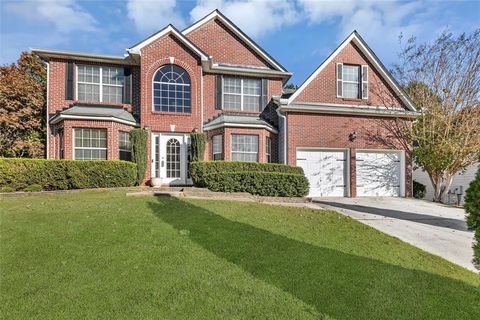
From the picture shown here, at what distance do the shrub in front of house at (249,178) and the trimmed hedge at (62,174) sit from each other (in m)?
3.18

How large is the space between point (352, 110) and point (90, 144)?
483 inches

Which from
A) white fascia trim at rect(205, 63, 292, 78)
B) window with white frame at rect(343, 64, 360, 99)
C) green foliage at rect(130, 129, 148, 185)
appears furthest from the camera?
white fascia trim at rect(205, 63, 292, 78)

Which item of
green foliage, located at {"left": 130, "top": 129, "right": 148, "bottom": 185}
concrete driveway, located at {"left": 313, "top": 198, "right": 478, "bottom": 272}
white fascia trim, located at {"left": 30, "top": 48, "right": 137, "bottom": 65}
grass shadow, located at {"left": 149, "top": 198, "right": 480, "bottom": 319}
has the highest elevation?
white fascia trim, located at {"left": 30, "top": 48, "right": 137, "bottom": 65}

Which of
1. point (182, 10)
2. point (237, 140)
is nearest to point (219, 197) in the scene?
point (237, 140)

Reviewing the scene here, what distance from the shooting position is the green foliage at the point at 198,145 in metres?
13.8

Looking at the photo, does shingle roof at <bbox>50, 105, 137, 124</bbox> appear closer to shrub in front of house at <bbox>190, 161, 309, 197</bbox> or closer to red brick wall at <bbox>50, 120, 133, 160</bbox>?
red brick wall at <bbox>50, 120, 133, 160</bbox>

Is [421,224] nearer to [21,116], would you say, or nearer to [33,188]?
[33,188]

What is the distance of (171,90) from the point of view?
47.5ft

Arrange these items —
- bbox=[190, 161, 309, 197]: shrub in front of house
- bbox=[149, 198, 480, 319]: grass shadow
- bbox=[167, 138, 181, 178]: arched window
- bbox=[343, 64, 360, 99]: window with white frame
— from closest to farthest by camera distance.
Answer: bbox=[149, 198, 480, 319]: grass shadow < bbox=[190, 161, 309, 197]: shrub in front of house < bbox=[167, 138, 181, 178]: arched window < bbox=[343, 64, 360, 99]: window with white frame

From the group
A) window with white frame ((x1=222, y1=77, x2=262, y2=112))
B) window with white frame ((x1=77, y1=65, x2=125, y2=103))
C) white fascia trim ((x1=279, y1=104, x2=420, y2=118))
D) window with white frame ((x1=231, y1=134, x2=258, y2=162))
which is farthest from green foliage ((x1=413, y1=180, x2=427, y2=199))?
window with white frame ((x1=77, y1=65, x2=125, y2=103))

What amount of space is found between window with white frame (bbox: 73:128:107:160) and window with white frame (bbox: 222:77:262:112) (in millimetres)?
6170

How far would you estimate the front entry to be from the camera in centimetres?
1409

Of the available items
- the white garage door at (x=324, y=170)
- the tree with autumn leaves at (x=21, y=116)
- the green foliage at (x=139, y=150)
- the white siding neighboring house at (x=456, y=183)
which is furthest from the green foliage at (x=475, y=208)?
the tree with autumn leaves at (x=21, y=116)

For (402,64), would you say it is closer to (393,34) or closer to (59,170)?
(393,34)
